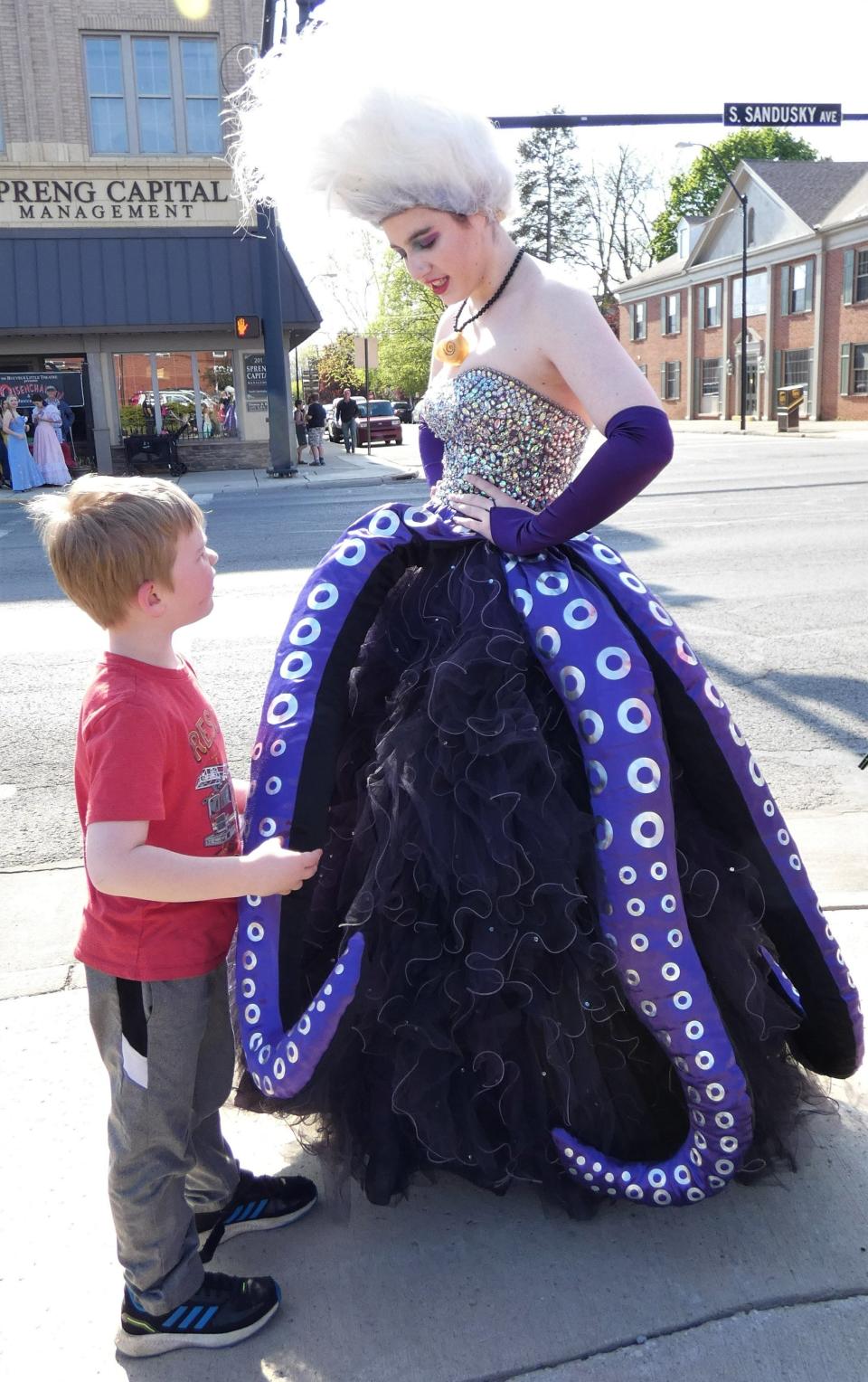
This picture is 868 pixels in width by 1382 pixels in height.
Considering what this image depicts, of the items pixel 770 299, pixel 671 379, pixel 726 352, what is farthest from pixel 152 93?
pixel 671 379

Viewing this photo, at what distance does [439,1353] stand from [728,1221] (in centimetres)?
59

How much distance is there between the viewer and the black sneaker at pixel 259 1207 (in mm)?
2031

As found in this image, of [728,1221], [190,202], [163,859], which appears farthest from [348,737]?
[190,202]

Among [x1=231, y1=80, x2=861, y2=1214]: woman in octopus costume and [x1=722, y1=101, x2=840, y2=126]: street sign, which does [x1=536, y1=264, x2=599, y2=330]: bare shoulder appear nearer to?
[x1=231, y1=80, x2=861, y2=1214]: woman in octopus costume

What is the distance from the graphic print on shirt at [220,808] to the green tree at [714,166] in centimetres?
6171

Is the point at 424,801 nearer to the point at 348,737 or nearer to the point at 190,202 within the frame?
the point at 348,737

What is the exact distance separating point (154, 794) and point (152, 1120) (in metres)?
0.54

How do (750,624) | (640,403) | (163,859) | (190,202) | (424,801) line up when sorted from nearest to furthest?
(163,859) < (424,801) < (640,403) < (750,624) < (190,202)

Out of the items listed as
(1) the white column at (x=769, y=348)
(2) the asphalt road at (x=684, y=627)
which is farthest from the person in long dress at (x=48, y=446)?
(1) the white column at (x=769, y=348)

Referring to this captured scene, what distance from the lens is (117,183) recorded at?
2106 centimetres

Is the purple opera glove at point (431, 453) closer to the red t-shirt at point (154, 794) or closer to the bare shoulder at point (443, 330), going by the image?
the bare shoulder at point (443, 330)

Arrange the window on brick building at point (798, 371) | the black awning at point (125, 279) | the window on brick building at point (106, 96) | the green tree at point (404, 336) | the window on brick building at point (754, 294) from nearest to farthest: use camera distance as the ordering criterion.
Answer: the black awning at point (125, 279) → the window on brick building at point (106, 96) → the window on brick building at point (798, 371) → the window on brick building at point (754, 294) → the green tree at point (404, 336)

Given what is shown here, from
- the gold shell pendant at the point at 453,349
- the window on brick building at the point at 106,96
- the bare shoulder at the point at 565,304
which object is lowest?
the gold shell pendant at the point at 453,349

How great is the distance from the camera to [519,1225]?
6.60 feet
